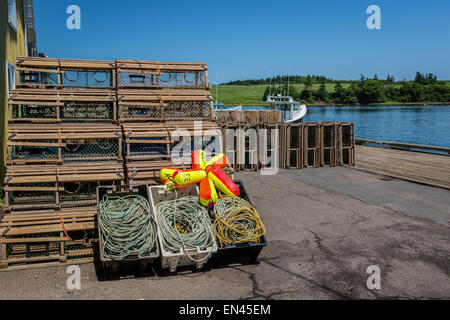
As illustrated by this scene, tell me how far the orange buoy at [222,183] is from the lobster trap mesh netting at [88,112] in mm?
3487

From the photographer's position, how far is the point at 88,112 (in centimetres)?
938

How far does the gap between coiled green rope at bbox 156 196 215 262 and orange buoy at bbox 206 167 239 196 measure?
49 cm

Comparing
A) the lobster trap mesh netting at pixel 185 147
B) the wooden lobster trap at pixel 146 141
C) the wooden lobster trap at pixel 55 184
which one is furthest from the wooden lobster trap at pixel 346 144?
the wooden lobster trap at pixel 55 184

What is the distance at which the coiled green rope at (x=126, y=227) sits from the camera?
5.93m

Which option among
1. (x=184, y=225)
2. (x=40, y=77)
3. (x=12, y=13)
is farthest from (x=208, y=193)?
(x=12, y=13)

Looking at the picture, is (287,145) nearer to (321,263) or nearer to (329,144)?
(329,144)

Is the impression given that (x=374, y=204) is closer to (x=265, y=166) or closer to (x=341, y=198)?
(x=341, y=198)

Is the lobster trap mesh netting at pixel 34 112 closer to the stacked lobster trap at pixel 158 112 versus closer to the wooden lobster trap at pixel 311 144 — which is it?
the stacked lobster trap at pixel 158 112

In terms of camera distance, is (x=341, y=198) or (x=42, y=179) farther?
(x=341, y=198)

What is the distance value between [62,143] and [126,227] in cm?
266

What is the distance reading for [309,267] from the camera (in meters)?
6.38

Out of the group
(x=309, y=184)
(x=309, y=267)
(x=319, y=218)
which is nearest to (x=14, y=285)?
(x=309, y=267)

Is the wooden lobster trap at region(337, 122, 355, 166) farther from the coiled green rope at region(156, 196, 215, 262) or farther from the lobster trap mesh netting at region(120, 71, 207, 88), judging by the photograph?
the coiled green rope at region(156, 196, 215, 262)

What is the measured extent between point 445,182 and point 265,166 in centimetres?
656
